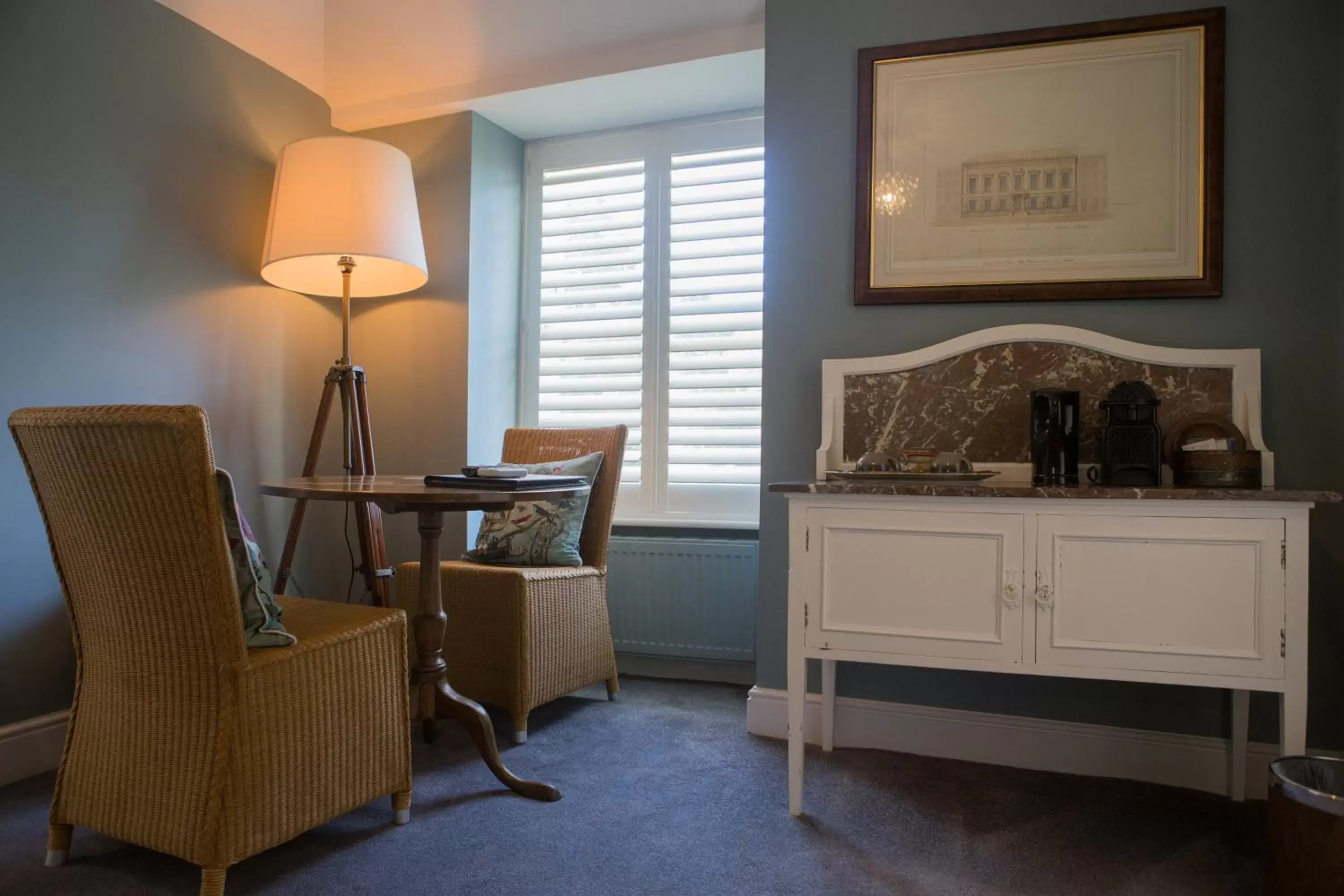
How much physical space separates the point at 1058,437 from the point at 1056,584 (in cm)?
47

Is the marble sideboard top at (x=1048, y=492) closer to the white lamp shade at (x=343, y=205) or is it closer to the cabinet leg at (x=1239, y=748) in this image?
the cabinet leg at (x=1239, y=748)

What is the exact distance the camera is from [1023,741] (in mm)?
2363

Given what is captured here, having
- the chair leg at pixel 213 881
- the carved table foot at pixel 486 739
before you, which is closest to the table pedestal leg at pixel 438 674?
the carved table foot at pixel 486 739

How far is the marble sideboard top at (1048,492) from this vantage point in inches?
66.2

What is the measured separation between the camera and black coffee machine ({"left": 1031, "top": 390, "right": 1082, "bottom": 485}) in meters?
2.12

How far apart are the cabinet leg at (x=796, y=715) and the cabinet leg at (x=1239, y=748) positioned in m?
1.12

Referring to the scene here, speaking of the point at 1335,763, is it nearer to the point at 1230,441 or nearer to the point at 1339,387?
the point at 1230,441

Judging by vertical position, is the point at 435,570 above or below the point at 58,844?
above

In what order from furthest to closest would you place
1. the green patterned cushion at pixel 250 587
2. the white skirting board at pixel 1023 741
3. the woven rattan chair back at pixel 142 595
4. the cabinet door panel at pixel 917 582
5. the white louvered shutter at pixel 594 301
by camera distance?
1. the white louvered shutter at pixel 594 301
2. the white skirting board at pixel 1023 741
3. the cabinet door panel at pixel 917 582
4. the green patterned cushion at pixel 250 587
5. the woven rattan chair back at pixel 142 595

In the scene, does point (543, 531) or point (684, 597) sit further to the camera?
point (684, 597)

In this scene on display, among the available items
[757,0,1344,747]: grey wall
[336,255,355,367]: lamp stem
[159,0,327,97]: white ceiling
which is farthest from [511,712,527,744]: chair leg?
[159,0,327,97]: white ceiling

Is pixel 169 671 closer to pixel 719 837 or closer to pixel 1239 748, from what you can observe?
pixel 719 837

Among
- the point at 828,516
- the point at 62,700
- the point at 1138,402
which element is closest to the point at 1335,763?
the point at 1138,402

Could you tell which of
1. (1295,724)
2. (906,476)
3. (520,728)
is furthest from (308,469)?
(1295,724)
